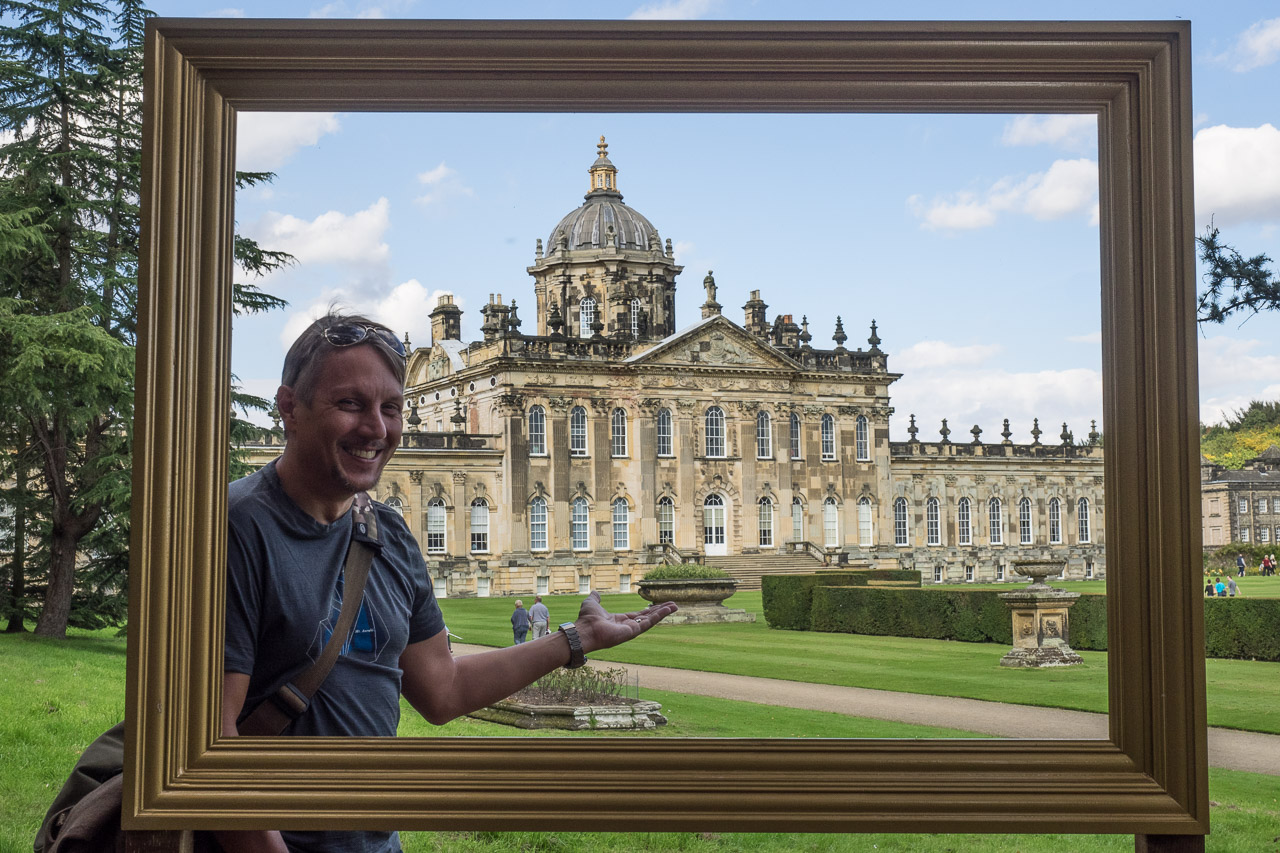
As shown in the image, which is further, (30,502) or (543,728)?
(30,502)

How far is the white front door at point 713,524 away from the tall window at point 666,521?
24cm

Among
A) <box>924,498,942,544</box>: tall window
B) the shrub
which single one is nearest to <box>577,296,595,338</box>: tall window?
the shrub

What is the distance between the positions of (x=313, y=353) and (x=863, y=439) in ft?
21.0

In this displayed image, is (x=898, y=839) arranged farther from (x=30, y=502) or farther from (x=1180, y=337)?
(x=30, y=502)

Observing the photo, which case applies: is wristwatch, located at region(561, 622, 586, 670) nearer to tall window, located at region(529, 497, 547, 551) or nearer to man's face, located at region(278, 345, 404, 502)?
man's face, located at region(278, 345, 404, 502)

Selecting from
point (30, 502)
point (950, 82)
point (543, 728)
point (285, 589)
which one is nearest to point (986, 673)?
point (543, 728)

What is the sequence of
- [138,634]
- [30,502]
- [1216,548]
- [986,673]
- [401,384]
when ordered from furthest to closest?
[1216,548]
[30,502]
[986,673]
[401,384]
[138,634]

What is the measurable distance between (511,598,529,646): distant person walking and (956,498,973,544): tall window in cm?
389

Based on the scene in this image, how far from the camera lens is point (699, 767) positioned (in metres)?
3.79

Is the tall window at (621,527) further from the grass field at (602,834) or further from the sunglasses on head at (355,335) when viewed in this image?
the sunglasses on head at (355,335)

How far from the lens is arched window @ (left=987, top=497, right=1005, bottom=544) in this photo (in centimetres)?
862

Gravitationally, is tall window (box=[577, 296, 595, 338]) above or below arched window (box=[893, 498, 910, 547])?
above

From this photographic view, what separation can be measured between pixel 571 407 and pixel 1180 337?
312cm

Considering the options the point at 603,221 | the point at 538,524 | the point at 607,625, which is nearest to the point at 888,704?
the point at 538,524
